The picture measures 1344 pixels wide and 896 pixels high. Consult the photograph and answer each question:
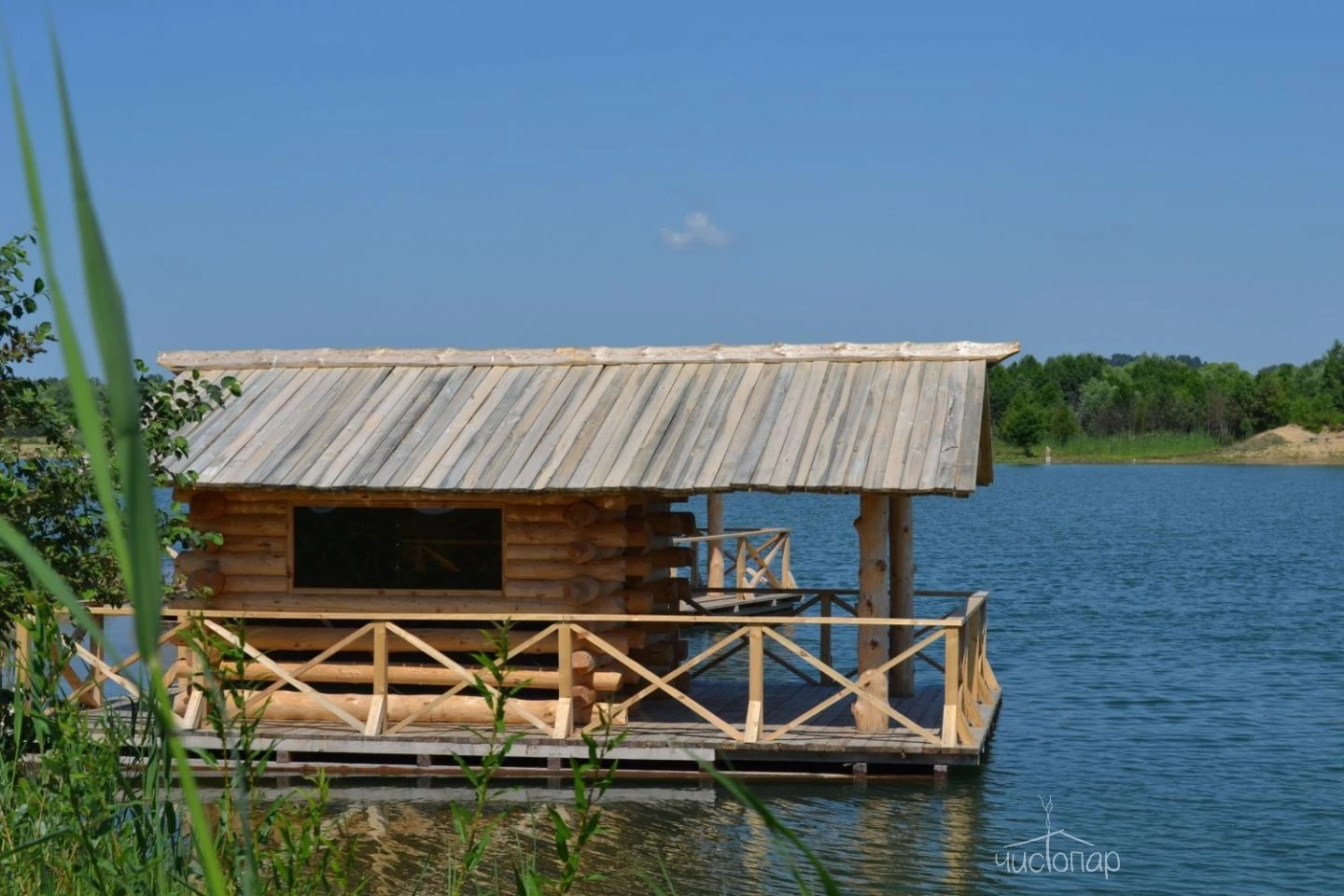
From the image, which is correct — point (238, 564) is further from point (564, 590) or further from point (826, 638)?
point (826, 638)

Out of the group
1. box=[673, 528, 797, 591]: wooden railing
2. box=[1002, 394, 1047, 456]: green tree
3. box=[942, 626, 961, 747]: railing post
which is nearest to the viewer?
box=[942, 626, 961, 747]: railing post

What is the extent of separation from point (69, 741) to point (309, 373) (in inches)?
415

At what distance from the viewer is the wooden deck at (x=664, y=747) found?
12.1m

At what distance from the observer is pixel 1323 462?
91875 millimetres

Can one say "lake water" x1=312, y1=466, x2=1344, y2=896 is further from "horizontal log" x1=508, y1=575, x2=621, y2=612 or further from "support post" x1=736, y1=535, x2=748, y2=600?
"support post" x1=736, y1=535, x2=748, y2=600

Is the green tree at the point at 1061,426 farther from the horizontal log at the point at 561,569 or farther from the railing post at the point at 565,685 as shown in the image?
the railing post at the point at 565,685

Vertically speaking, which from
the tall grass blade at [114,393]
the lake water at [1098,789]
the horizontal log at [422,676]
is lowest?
the lake water at [1098,789]

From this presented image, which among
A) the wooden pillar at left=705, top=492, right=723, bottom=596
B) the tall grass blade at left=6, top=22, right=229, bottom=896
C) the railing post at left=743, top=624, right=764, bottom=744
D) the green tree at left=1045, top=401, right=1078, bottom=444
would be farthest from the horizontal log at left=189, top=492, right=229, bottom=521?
the green tree at left=1045, top=401, right=1078, bottom=444

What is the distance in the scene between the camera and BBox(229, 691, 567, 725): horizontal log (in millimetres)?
12812

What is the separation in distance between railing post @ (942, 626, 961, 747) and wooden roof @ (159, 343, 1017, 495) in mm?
1215

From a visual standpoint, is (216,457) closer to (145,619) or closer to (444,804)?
(444,804)

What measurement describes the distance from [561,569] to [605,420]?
1.40 metres

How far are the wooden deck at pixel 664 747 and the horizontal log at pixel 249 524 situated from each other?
1630mm

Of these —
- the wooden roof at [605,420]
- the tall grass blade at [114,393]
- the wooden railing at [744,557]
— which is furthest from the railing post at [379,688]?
the tall grass blade at [114,393]
